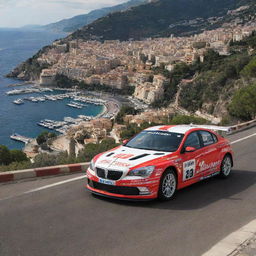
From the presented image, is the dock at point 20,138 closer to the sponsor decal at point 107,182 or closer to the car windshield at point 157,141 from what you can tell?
the car windshield at point 157,141

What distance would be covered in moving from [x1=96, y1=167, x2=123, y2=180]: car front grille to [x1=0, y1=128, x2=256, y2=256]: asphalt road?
1.17 feet

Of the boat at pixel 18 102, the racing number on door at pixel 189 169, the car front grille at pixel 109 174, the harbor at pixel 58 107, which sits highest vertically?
the car front grille at pixel 109 174

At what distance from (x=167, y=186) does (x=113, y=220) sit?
1.23 meters

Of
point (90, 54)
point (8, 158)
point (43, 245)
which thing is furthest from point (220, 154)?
point (90, 54)

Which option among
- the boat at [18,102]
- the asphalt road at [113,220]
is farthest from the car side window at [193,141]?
the boat at [18,102]

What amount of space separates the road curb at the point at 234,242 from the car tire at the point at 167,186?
1.31 m

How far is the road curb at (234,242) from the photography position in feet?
13.5

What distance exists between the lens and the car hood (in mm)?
5805

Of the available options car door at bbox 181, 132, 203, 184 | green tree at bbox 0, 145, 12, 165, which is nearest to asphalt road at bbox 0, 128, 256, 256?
car door at bbox 181, 132, 203, 184

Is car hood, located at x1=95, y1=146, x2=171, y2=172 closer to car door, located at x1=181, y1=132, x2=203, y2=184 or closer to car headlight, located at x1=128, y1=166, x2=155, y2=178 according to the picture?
car headlight, located at x1=128, y1=166, x2=155, y2=178

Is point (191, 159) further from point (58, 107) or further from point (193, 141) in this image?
point (58, 107)

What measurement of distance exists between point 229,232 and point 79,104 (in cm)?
9902

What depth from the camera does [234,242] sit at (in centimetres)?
441

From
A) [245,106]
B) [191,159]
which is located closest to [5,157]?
[245,106]
